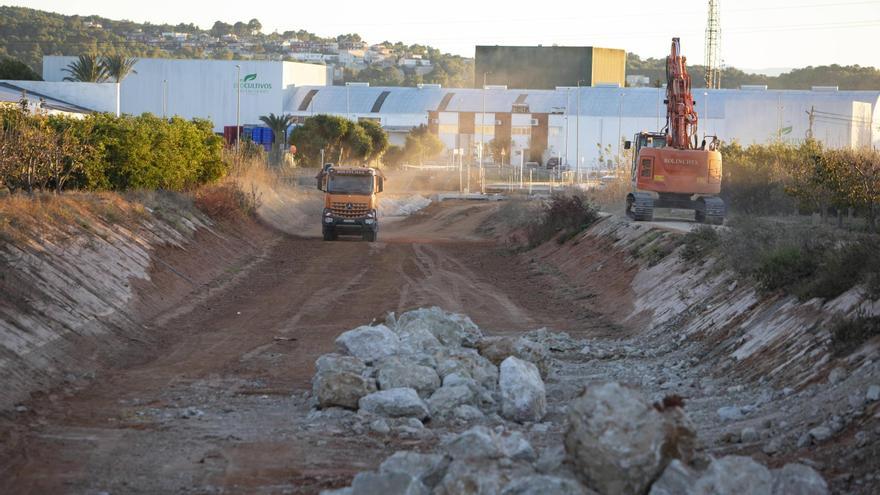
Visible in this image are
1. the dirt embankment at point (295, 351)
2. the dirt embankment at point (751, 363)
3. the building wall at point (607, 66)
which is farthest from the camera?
the building wall at point (607, 66)

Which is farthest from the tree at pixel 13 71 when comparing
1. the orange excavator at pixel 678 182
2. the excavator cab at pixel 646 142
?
the orange excavator at pixel 678 182

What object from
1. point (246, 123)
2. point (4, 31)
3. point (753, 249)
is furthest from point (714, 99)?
point (4, 31)

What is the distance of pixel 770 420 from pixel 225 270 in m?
23.2

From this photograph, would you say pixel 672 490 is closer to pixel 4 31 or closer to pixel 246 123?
pixel 246 123

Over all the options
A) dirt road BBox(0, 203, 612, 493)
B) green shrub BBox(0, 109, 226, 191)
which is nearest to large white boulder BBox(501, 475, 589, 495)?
dirt road BBox(0, 203, 612, 493)

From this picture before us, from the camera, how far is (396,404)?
14.1 metres

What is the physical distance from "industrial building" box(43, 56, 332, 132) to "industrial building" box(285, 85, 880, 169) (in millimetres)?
3015

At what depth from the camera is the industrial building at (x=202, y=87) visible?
118 m

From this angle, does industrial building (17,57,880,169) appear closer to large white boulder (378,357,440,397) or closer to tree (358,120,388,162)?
tree (358,120,388,162)

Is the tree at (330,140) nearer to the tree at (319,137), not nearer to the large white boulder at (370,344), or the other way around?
the tree at (319,137)

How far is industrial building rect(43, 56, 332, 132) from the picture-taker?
118 meters

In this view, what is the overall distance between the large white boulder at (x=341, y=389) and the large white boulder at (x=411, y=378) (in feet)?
0.72

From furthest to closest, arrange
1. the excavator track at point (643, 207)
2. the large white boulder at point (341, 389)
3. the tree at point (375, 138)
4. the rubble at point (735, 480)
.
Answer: the tree at point (375, 138), the excavator track at point (643, 207), the large white boulder at point (341, 389), the rubble at point (735, 480)

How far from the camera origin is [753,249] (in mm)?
21688
